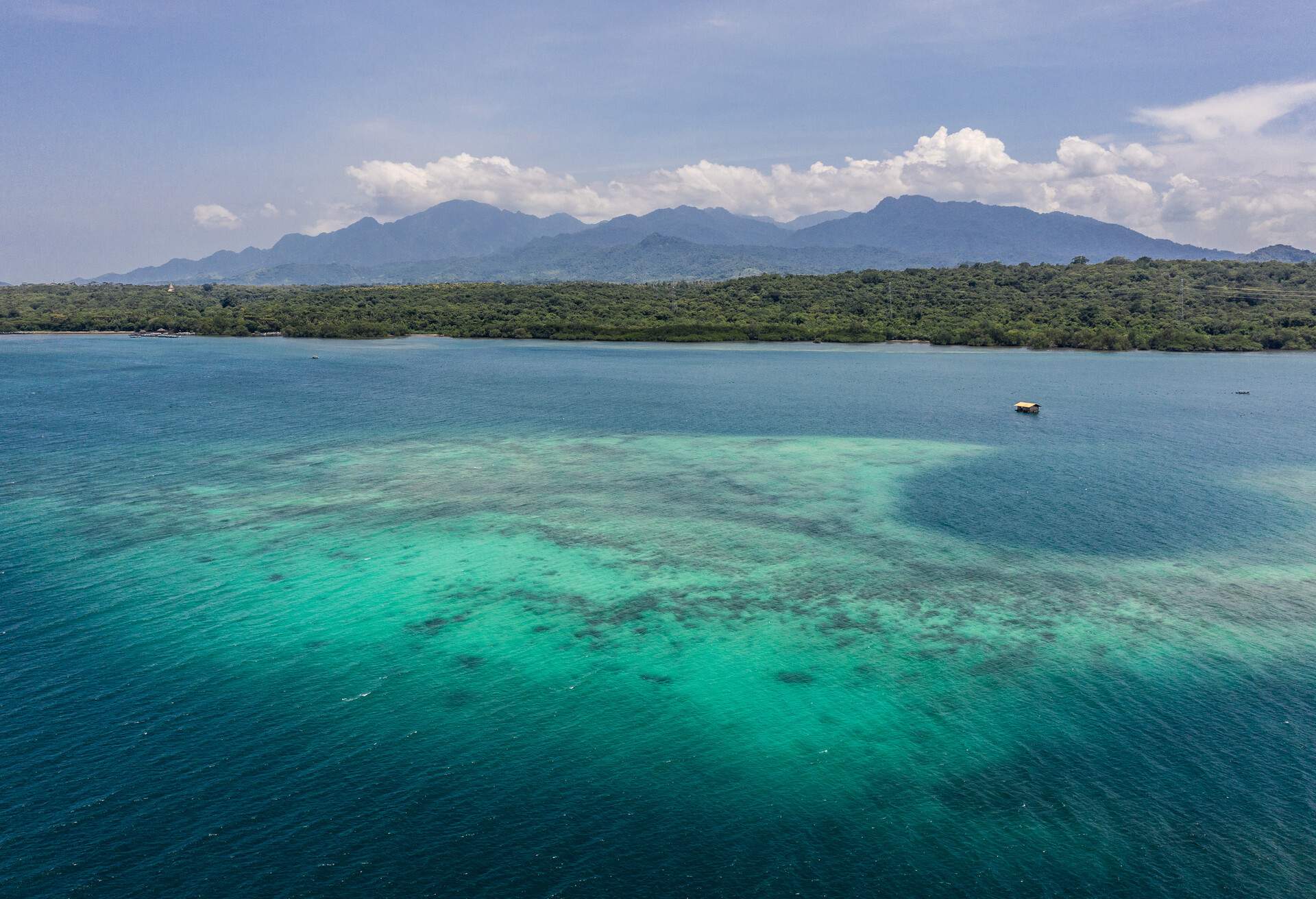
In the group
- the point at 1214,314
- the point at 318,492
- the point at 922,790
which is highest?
the point at 1214,314

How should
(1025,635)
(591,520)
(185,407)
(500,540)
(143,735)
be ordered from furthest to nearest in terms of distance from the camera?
(185,407) → (591,520) → (500,540) → (1025,635) → (143,735)

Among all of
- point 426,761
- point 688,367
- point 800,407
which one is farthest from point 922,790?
point 688,367

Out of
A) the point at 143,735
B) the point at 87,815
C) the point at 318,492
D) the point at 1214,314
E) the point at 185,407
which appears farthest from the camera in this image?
the point at 1214,314

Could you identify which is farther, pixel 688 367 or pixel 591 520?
pixel 688 367

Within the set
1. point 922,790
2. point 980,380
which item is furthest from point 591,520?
point 980,380

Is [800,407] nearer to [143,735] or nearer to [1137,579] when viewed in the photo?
[1137,579]

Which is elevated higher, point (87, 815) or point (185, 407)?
point (185, 407)
